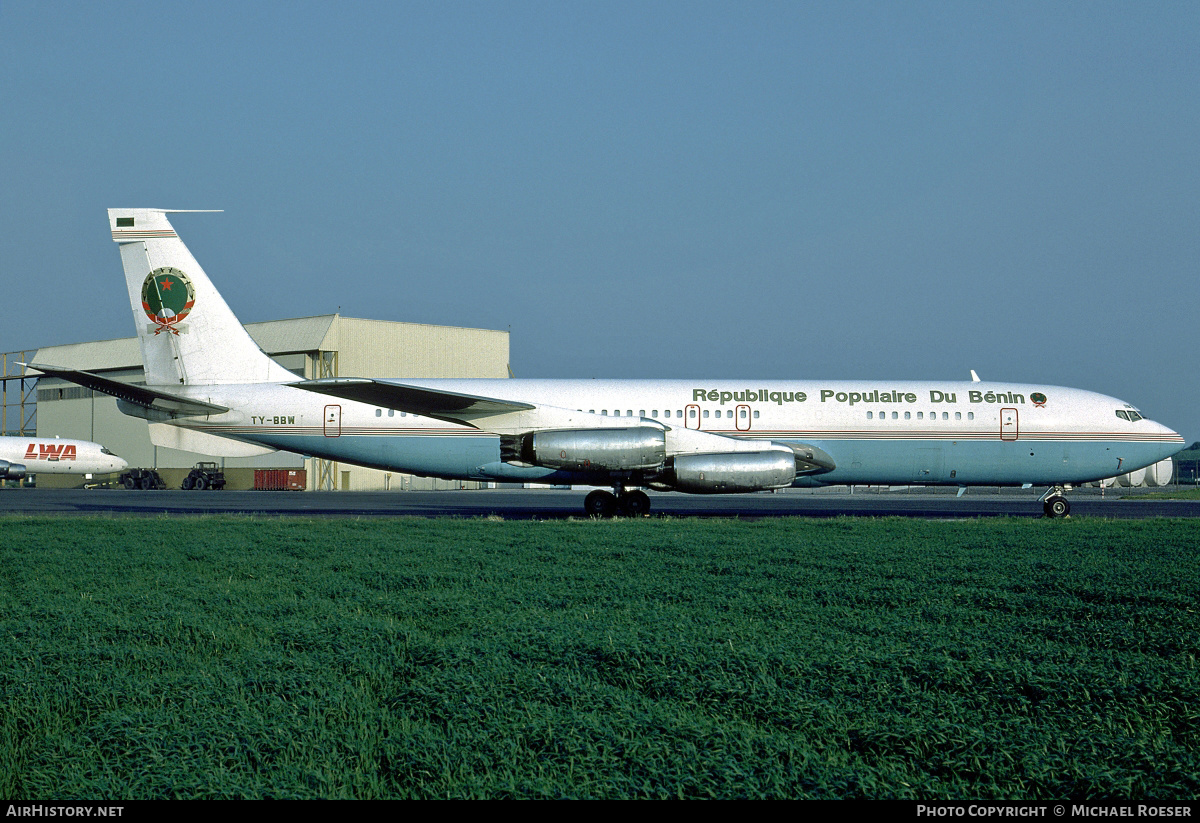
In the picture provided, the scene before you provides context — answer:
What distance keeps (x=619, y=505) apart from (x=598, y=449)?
2.56 metres

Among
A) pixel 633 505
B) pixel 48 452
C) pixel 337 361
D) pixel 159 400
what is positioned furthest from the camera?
pixel 337 361

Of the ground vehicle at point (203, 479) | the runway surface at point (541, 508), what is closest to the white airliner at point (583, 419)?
the runway surface at point (541, 508)

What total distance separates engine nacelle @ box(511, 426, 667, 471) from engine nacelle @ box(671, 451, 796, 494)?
2.44ft

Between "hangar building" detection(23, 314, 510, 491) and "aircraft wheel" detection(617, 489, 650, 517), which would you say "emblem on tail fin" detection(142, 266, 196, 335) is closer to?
"aircraft wheel" detection(617, 489, 650, 517)

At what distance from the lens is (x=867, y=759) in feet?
11.5

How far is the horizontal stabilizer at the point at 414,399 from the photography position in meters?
17.5

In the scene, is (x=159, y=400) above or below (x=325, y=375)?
below

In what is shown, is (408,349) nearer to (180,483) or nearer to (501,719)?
(180,483)

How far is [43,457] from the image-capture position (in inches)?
2015

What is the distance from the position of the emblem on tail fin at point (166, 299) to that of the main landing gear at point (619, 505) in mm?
10942

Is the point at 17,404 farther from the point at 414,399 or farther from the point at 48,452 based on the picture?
the point at 414,399

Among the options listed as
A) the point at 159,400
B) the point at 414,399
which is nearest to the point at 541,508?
the point at 414,399

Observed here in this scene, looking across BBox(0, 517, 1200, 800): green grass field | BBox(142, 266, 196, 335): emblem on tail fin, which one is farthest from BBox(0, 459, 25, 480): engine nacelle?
BBox(0, 517, 1200, 800): green grass field

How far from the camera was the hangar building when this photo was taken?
52.2m
